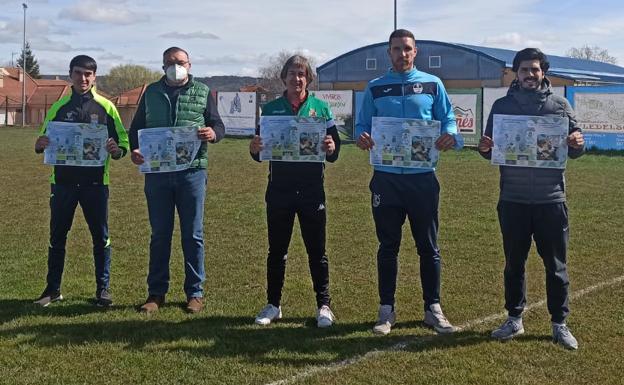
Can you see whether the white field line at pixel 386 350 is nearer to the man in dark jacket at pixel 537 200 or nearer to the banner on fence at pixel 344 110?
the man in dark jacket at pixel 537 200

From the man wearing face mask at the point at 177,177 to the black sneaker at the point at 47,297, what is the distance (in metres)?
0.88

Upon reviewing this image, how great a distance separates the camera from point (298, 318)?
6.09 m

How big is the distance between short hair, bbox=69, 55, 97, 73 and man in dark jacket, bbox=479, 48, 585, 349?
348cm

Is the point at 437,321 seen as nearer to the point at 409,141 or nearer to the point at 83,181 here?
the point at 409,141

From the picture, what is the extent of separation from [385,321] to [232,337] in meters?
1.24

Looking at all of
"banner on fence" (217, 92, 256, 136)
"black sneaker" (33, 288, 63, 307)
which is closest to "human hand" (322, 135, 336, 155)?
"black sneaker" (33, 288, 63, 307)

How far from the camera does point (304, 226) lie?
5.88 m

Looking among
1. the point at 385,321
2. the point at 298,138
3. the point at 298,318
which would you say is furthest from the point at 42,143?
the point at 385,321

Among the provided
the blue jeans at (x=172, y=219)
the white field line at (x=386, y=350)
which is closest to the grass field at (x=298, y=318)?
the white field line at (x=386, y=350)

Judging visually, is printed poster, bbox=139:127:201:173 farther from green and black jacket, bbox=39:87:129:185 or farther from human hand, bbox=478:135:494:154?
human hand, bbox=478:135:494:154

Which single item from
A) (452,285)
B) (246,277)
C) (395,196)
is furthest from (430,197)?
(246,277)

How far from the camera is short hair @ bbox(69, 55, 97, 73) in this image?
6.19 metres

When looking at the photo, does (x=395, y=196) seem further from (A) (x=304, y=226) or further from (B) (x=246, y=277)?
(B) (x=246, y=277)

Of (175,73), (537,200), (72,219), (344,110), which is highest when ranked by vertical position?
(344,110)
